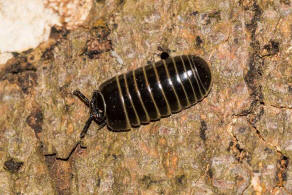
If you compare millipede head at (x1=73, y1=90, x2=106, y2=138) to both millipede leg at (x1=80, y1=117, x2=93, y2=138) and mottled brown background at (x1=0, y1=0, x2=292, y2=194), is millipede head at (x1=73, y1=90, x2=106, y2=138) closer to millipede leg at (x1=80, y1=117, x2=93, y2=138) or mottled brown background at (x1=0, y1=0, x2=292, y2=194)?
millipede leg at (x1=80, y1=117, x2=93, y2=138)

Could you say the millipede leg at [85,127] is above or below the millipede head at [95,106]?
below

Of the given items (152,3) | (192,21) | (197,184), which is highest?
(152,3)

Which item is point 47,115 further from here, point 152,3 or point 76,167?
point 152,3

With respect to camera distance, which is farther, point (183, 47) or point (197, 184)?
point (183, 47)

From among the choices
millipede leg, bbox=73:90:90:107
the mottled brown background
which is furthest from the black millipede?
the mottled brown background

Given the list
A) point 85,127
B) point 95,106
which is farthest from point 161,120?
point 85,127

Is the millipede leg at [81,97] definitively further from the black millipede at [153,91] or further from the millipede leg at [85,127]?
the millipede leg at [85,127]

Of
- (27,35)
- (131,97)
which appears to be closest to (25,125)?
(27,35)

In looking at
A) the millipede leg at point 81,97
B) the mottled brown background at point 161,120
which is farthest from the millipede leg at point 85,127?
the millipede leg at point 81,97
